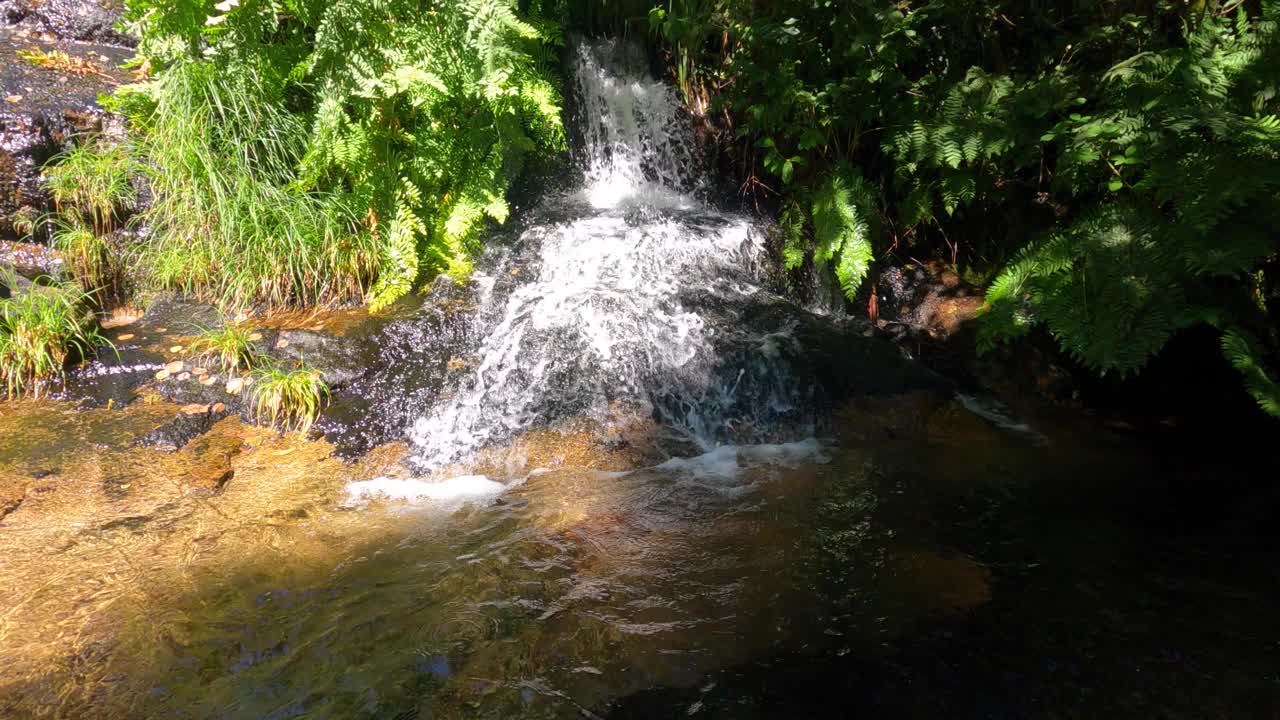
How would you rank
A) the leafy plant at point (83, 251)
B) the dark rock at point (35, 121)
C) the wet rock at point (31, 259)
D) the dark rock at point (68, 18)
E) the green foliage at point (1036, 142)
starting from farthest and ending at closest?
the dark rock at point (68, 18)
the dark rock at point (35, 121)
the leafy plant at point (83, 251)
the wet rock at point (31, 259)
the green foliage at point (1036, 142)

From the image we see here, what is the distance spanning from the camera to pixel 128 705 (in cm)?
233

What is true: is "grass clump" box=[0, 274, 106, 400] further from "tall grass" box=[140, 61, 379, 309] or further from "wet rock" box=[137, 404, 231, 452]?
"wet rock" box=[137, 404, 231, 452]

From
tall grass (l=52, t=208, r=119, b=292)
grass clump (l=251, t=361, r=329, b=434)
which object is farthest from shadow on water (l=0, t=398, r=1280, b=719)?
tall grass (l=52, t=208, r=119, b=292)

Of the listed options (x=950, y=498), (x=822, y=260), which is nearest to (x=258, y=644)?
(x=950, y=498)

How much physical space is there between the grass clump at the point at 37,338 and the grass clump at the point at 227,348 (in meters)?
0.68

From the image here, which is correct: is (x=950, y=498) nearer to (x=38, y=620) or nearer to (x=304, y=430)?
(x=304, y=430)

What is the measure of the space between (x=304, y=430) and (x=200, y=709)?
215cm

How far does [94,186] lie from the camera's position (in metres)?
5.18

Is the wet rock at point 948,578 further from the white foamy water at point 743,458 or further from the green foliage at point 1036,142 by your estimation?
the green foliage at point 1036,142

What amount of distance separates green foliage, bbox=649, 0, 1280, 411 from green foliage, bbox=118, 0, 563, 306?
1801 millimetres

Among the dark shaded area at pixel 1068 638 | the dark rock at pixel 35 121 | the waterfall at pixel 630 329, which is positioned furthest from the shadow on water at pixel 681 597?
the dark rock at pixel 35 121

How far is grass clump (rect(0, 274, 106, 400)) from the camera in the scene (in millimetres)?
4297

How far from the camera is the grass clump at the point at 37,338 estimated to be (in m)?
4.30

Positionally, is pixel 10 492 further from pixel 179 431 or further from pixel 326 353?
pixel 326 353
